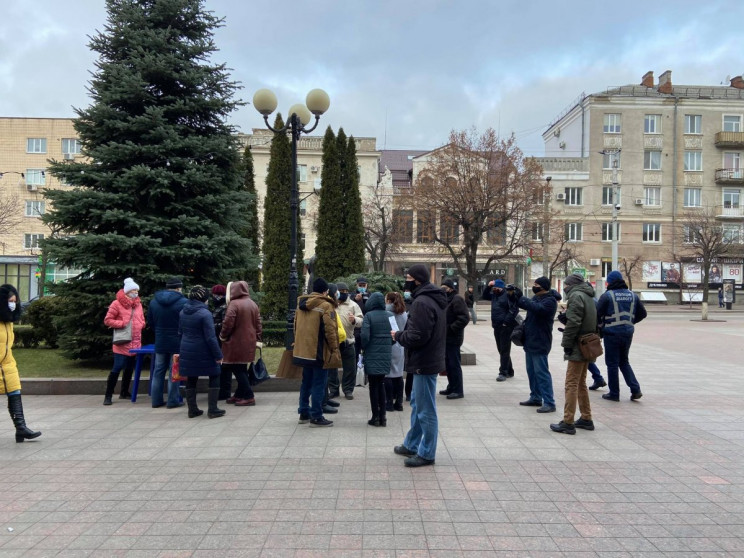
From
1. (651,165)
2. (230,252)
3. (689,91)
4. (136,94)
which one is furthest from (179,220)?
(689,91)

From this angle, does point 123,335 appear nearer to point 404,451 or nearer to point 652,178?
point 404,451

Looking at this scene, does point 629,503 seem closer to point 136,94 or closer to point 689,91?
point 136,94

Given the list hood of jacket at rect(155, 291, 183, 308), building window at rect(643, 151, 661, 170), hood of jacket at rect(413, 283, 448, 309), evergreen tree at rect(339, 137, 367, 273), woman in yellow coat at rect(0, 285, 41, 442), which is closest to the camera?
hood of jacket at rect(413, 283, 448, 309)

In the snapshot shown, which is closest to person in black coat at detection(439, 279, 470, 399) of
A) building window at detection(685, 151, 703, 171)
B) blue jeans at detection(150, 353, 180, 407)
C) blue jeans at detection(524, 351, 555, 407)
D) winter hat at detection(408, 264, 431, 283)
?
blue jeans at detection(524, 351, 555, 407)

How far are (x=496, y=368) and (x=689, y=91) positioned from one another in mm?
48984

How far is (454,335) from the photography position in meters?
8.46

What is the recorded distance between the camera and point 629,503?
15.0 ft

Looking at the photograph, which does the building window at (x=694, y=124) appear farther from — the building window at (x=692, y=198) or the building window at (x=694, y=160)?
the building window at (x=692, y=198)

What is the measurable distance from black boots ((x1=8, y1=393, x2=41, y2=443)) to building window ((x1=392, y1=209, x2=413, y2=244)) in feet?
102

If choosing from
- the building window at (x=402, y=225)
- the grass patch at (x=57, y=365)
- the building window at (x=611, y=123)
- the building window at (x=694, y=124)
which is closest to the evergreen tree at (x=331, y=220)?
the grass patch at (x=57, y=365)

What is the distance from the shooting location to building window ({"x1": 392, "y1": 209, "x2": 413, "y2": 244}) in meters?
37.3

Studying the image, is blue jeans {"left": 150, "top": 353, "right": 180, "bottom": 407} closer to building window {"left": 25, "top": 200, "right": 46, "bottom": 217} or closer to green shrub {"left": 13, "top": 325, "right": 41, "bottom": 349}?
green shrub {"left": 13, "top": 325, "right": 41, "bottom": 349}

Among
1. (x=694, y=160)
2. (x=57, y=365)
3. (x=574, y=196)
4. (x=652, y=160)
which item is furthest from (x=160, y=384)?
(x=694, y=160)

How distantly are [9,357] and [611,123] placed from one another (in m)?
49.9
